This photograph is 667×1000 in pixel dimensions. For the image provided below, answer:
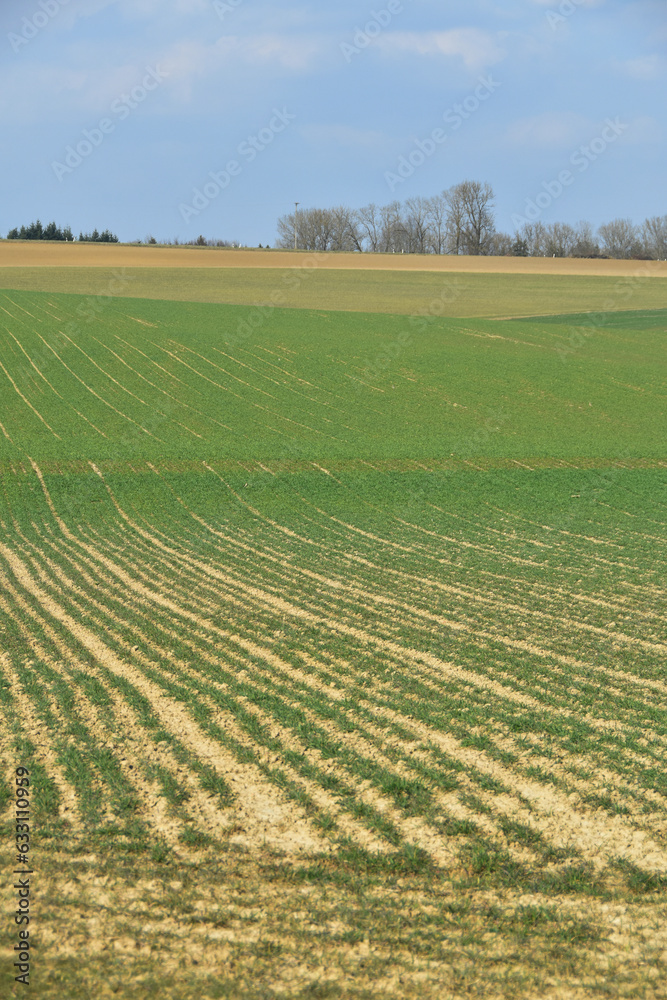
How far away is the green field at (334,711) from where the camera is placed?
5941 millimetres

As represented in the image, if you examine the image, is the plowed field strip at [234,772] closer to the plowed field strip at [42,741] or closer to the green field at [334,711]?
the green field at [334,711]

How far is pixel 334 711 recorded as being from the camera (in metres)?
9.41

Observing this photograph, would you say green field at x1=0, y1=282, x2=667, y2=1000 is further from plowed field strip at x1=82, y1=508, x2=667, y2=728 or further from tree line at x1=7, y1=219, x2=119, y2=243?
tree line at x1=7, y1=219, x2=119, y2=243

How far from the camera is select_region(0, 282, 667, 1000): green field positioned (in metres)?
5.94

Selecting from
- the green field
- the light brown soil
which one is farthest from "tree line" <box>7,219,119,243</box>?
the green field

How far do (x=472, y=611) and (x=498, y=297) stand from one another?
55.3 metres

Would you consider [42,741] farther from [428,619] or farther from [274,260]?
[274,260]

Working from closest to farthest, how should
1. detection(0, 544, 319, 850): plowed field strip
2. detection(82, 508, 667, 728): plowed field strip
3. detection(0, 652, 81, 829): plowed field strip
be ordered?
detection(0, 544, 319, 850): plowed field strip < detection(0, 652, 81, 829): plowed field strip < detection(82, 508, 667, 728): plowed field strip

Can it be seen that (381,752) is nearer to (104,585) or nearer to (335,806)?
(335,806)

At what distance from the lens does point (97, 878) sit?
6.55m

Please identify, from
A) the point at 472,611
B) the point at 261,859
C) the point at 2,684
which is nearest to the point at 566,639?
the point at 472,611

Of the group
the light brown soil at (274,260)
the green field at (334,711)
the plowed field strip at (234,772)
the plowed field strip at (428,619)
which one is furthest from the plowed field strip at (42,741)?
the light brown soil at (274,260)

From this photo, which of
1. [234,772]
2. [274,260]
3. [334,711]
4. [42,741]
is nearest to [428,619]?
[334,711]

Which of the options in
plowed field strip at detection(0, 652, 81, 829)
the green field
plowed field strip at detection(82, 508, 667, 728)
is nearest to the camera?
the green field
